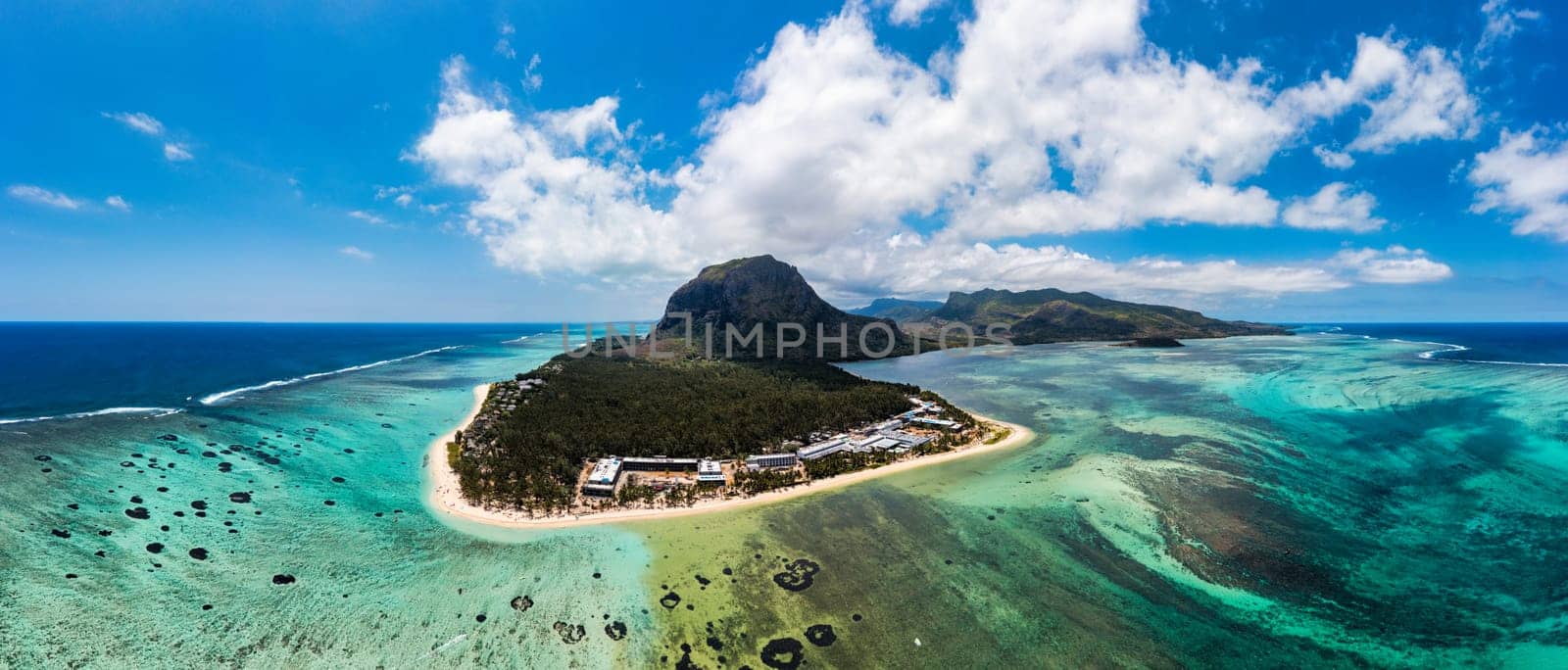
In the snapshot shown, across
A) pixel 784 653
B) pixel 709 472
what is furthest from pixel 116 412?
pixel 784 653

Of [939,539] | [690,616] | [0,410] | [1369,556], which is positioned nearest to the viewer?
[690,616]

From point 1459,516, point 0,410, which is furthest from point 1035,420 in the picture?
point 0,410

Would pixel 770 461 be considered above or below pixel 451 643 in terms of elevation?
above

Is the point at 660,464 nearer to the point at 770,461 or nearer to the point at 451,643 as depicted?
the point at 770,461

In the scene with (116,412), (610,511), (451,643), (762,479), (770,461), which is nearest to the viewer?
A: (451,643)

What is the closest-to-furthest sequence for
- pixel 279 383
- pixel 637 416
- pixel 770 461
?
pixel 770 461, pixel 637 416, pixel 279 383

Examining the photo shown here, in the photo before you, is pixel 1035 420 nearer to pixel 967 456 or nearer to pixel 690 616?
pixel 967 456
